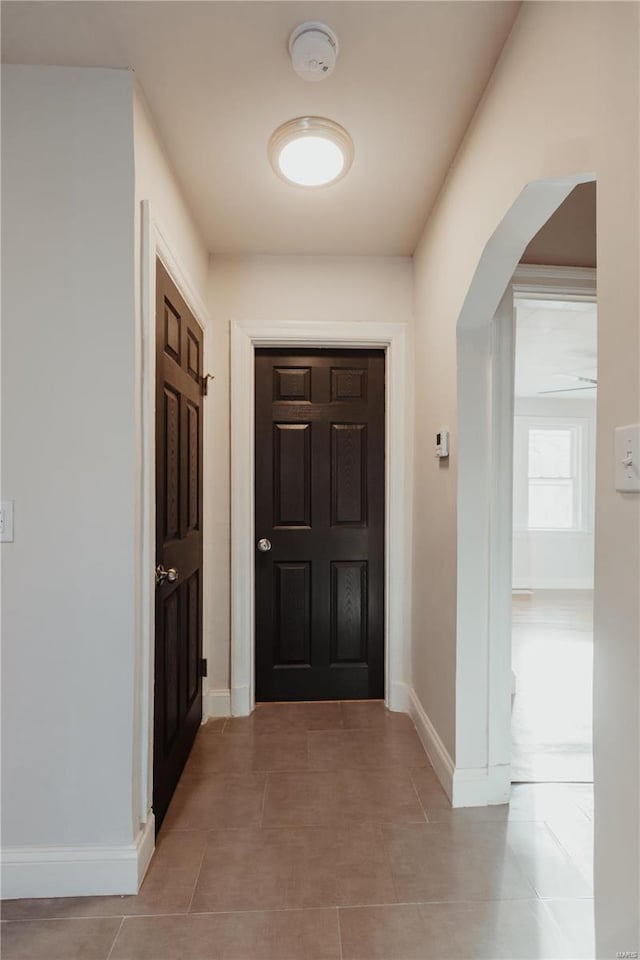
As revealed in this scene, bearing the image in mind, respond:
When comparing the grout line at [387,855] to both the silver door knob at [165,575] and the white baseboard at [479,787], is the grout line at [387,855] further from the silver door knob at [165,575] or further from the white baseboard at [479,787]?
the silver door knob at [165,575]

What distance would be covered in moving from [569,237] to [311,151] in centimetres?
116

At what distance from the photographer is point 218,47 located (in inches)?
59.5

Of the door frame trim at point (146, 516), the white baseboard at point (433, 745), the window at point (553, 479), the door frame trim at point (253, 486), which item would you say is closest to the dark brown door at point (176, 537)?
the door frame trim at point (146, 516)

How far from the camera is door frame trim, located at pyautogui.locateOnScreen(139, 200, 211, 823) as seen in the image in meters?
1.68

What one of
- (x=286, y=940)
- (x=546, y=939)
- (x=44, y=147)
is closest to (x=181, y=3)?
(x=44, y=147)

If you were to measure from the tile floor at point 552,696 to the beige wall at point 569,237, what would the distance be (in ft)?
7.24

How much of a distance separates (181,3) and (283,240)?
1319mm

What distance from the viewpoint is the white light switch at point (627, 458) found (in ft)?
3.11

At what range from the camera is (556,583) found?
6676mm

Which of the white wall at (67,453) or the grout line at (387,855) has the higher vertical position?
the white wall at (67,453)

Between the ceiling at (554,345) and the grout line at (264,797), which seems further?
the ceiling at (554,345)

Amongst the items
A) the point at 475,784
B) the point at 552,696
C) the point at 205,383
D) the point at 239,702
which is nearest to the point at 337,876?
the point at 475,784

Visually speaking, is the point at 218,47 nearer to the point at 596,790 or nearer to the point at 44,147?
the point at 44,147

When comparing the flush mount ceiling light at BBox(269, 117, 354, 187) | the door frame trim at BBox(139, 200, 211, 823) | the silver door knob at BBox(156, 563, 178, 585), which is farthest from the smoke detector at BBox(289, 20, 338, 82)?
the silver door knob at BBox(156, 563, 178, 585)
